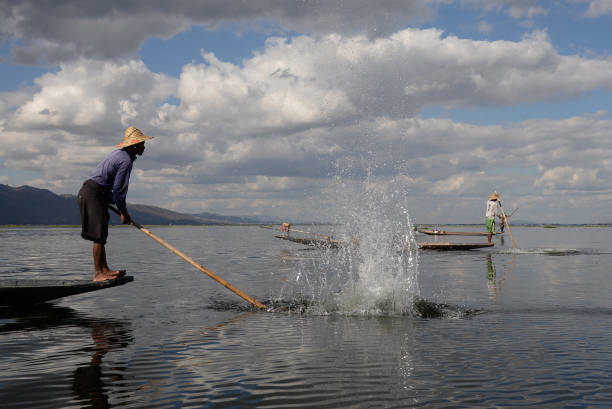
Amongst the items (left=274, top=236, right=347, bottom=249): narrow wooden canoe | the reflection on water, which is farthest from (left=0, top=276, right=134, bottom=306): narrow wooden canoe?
(left=274, top=236, right=347, bottom=249): narrow wooden canoe

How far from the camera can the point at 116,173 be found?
10.9 m

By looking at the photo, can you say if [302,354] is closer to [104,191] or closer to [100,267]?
[100,267]

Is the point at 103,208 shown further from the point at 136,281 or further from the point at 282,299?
the point at 136,281

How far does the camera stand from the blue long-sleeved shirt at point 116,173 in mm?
10664

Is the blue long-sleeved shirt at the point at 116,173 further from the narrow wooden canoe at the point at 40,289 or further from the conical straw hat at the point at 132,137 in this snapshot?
the narrow wooden canoe at the point at 40,289

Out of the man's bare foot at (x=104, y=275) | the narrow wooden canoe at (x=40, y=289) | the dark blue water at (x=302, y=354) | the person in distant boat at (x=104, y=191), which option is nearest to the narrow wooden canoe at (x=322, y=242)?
the dark blue water at (x=302, y=354)

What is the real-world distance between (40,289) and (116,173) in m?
3.62

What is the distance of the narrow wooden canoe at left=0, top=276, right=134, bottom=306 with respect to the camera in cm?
1159

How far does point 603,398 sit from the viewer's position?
567 cm

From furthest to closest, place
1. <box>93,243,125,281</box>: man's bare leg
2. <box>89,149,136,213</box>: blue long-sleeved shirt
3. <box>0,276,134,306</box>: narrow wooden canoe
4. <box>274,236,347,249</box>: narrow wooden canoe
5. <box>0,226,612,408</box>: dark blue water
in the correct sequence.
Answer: <box>274,236,347,249</box>: narrow wooden canoe, <box>0,276,134,306</box>: narrow wooden canoe, <box>93,243,125,281</box>: man's bare leg, <box>89,149,136,213</box>: blue long-sleeved shirt, <box>0,226,612,408</box>: dark blue water

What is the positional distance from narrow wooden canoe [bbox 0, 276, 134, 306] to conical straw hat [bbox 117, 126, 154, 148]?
309cm

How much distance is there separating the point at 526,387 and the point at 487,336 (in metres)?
3.05

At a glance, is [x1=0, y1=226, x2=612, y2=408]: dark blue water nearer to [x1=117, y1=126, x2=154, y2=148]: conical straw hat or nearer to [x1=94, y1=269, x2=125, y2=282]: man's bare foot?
[x1=94, y1=269, x2=125, y2=282]: man's bare foot

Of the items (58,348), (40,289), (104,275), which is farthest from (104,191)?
(58,348)
